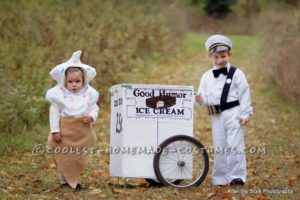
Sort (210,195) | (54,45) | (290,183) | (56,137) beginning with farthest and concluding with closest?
(54,45)
(290,183)
(56,137)
(210,195)

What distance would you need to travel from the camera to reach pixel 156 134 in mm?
7945

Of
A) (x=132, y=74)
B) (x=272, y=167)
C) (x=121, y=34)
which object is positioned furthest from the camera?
(x=121, y=34)

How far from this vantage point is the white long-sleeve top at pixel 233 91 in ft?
26.4

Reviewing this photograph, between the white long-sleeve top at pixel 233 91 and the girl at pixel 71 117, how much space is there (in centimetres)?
131

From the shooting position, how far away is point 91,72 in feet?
26.0

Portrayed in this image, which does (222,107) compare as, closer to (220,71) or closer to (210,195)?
(220,71)

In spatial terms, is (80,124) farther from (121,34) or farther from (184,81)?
(121,34)

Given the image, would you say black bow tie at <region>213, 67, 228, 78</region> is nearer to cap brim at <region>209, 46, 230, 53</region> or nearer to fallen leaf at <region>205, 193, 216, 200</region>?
cap brim at <region>209, 46, 230, 53</region>

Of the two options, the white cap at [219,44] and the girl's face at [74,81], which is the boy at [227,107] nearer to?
the white cap at [219,44]

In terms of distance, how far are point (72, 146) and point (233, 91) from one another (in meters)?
1.88

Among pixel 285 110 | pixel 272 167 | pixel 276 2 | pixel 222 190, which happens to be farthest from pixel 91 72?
pixel 276 2

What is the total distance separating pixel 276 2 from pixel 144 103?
37043 millimetres

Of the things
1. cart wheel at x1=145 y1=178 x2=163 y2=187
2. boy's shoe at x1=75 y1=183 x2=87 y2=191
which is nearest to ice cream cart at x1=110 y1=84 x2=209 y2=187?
cart wheel at x1=145 y1=178 x2=163 y2=187

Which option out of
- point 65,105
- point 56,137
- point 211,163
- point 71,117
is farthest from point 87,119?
point 211,163
